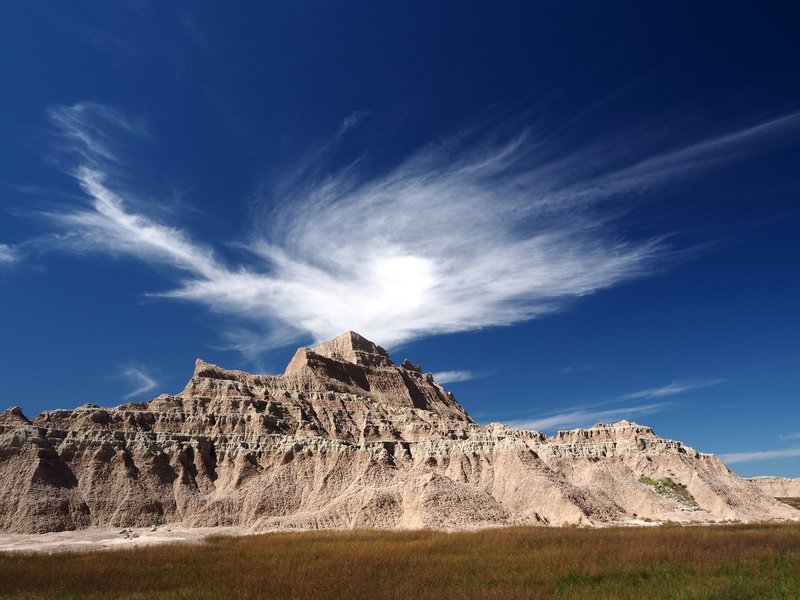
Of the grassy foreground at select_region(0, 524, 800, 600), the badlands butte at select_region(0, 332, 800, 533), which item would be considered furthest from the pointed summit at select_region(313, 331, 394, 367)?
the grassy foreground at select_region(0, 524, 800, 600)

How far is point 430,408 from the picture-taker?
137750mm

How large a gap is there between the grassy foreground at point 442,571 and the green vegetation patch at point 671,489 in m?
54.3

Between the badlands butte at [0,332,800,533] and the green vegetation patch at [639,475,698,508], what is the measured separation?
288mm

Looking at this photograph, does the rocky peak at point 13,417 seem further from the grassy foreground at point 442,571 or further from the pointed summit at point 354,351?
the pointed summit at point 354,351

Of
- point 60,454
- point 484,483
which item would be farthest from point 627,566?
point 60,454

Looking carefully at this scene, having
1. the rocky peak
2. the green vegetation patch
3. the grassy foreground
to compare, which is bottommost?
the grassy foreground

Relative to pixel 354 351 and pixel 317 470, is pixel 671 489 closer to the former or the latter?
pixel 317 470

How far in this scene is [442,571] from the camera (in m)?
21.2

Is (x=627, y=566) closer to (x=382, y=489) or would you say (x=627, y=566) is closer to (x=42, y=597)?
(x=42, y=597)

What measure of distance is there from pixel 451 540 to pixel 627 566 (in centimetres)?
1545

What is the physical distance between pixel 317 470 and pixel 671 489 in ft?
176

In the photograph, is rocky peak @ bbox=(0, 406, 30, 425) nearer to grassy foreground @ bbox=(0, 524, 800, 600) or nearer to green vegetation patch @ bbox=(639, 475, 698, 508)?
grassy foreground @ bbox=(0, 524, 800, 600)

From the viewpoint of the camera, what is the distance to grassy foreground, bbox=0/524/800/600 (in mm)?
16734

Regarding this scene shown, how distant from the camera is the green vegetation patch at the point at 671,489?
3137 inches
